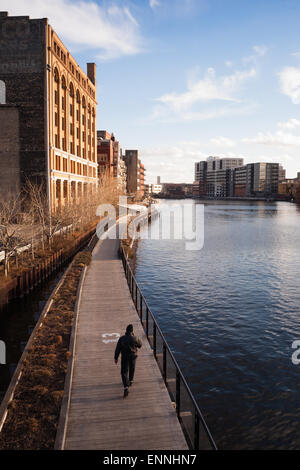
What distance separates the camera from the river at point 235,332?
13.8 m

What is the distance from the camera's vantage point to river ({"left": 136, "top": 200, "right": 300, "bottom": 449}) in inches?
542

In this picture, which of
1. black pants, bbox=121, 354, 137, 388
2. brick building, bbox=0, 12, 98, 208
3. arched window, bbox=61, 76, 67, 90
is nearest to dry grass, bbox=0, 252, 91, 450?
black pants, bbox=121, 354, 137, 388

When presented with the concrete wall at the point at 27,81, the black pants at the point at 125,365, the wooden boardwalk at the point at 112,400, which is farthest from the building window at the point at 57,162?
the black pants at the point at 125,365

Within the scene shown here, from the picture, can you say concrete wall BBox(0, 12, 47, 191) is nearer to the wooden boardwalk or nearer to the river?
the river

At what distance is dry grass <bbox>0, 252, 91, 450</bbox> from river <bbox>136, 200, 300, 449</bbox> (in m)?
5.52

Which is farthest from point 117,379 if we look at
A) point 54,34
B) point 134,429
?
point 54,34

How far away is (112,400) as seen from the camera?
11352 mm

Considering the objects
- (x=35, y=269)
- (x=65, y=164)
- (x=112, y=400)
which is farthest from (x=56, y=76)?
(x=112, y=400)

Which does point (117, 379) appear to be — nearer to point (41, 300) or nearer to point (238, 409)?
point (238, 409)

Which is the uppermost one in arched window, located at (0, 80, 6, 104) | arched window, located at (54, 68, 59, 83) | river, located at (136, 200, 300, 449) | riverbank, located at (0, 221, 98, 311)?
arched window, located at (54, 68, 59, 83)

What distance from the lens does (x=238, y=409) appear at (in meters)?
14.4

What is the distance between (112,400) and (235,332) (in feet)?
40.1

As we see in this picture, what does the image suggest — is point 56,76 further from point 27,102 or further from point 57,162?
point 57,162
